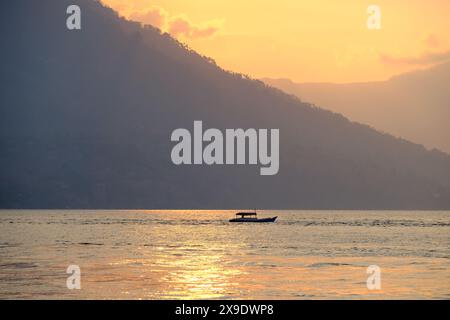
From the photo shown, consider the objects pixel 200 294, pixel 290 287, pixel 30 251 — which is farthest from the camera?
pixel 30 251

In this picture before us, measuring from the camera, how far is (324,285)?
76.8 meters

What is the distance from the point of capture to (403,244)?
14712cm

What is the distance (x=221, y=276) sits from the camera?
8450cm

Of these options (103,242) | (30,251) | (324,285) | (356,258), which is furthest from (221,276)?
(103,242)

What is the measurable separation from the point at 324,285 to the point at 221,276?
11.4 m
